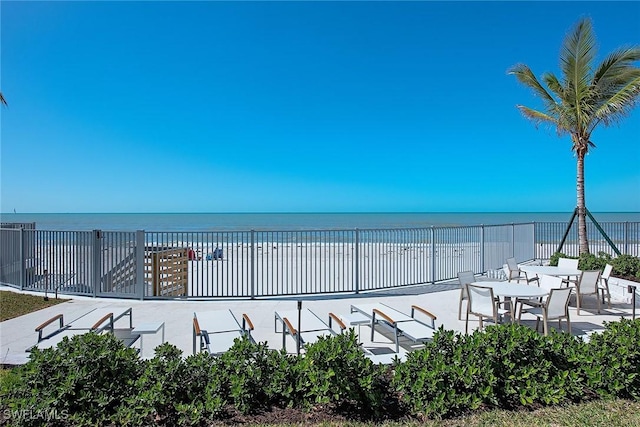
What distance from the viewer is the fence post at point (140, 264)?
7.80 metres

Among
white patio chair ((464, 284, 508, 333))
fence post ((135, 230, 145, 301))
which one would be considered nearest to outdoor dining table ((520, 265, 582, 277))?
white patio chair ((464, 284, 508, 333))

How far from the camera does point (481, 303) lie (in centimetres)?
541

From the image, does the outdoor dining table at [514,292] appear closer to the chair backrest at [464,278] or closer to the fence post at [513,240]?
the chair backrest at [464,278]

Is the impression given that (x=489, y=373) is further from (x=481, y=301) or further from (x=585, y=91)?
(x=585, y=91)

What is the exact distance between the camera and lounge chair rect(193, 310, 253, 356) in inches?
156

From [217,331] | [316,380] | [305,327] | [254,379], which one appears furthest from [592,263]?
[254,379]

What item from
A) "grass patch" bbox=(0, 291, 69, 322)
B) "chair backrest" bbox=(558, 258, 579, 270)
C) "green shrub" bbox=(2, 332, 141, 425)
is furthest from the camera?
"chair backrest" bbox=(558, 258, 579, 270)

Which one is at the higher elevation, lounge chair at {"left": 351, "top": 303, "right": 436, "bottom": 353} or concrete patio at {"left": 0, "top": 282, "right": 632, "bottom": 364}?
lounge chair at {"left": 351, "top": 303, "right": 436, "bottom": 353}

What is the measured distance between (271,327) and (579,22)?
12.7 metres

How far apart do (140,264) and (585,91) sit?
13525 millimetres

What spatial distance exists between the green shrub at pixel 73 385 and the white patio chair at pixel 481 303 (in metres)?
4.63

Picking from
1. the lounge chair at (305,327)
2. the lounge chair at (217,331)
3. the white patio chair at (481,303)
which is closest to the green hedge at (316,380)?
the lounge chair at (217,331)

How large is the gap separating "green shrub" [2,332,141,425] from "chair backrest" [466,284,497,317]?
15.6 ft

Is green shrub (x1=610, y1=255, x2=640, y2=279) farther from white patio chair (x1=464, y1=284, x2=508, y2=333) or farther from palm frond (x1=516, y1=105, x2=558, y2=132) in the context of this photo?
white patio chair (x1=464, y1=284, x2=508, y2=333)
